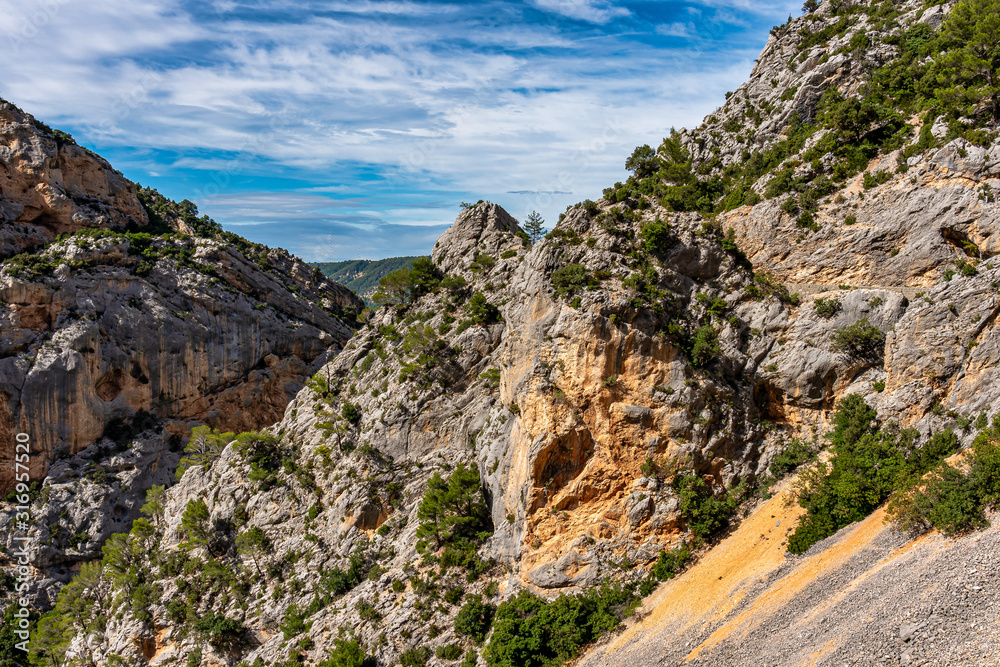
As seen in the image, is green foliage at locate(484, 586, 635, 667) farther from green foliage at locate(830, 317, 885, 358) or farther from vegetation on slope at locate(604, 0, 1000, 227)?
vegetation on slope at locate(604, 0, 1000, 227)

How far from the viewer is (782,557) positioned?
25.2 meters

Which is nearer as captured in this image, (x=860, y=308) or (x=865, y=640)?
(x=865, y=640)

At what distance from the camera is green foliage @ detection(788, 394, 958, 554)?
24.3m

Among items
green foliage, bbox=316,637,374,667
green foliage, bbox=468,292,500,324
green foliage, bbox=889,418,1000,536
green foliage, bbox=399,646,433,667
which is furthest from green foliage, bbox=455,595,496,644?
green foliage, bbox=889,418,1000,536

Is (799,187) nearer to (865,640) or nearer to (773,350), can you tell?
(773,350)

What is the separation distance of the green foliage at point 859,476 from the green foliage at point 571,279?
1613 cm

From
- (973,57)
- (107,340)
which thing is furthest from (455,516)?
(107,340)

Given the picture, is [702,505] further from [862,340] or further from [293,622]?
[293,622]

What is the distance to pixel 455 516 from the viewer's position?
3622cm

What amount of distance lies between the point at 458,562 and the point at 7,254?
7017 cm

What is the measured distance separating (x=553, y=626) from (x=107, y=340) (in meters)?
64.2

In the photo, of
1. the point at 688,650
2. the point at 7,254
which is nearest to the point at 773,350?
the point at 688,650

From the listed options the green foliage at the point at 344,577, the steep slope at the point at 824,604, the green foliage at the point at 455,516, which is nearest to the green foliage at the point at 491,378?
the green foliage at the point at 455,516

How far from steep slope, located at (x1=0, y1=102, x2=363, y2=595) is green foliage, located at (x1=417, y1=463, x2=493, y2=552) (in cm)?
4583
